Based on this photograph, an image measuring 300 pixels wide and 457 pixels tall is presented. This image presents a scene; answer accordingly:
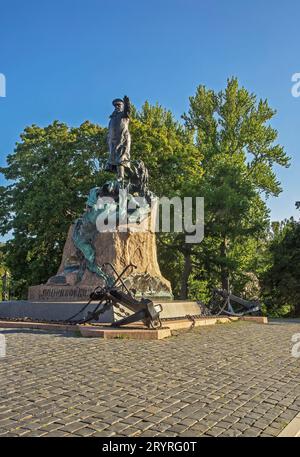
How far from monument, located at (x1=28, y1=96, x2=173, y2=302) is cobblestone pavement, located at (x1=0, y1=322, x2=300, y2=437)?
471 cm

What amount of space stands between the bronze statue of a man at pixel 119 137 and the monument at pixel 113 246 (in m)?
0.03

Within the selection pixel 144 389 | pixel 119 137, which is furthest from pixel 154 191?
pixel 144 389

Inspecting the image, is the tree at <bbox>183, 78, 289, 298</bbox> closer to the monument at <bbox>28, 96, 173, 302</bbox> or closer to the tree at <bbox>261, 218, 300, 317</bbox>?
the tree at <bbox>261, 218, 300, 317</bbox>

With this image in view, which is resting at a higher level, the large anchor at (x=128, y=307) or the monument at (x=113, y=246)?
the monument at (x=113, y=246)

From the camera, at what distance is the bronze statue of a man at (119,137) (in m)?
15.4

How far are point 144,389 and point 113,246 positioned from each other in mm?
8507

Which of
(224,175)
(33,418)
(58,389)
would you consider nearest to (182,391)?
(58,389)

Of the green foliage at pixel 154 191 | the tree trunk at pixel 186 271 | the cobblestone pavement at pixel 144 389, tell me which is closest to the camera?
the cobblestone pavement at pixel 144 389

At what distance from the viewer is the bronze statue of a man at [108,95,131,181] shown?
50.6 ft

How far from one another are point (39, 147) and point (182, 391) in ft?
78.7

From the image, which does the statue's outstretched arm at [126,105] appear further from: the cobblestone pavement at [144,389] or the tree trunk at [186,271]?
the tree trunk at [186,271]

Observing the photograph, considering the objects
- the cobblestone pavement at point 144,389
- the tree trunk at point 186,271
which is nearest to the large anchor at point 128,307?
the cobblestone pavement at point 144,389

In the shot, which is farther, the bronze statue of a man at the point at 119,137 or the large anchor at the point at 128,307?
the bronze statue of a man at the point at 119,137
